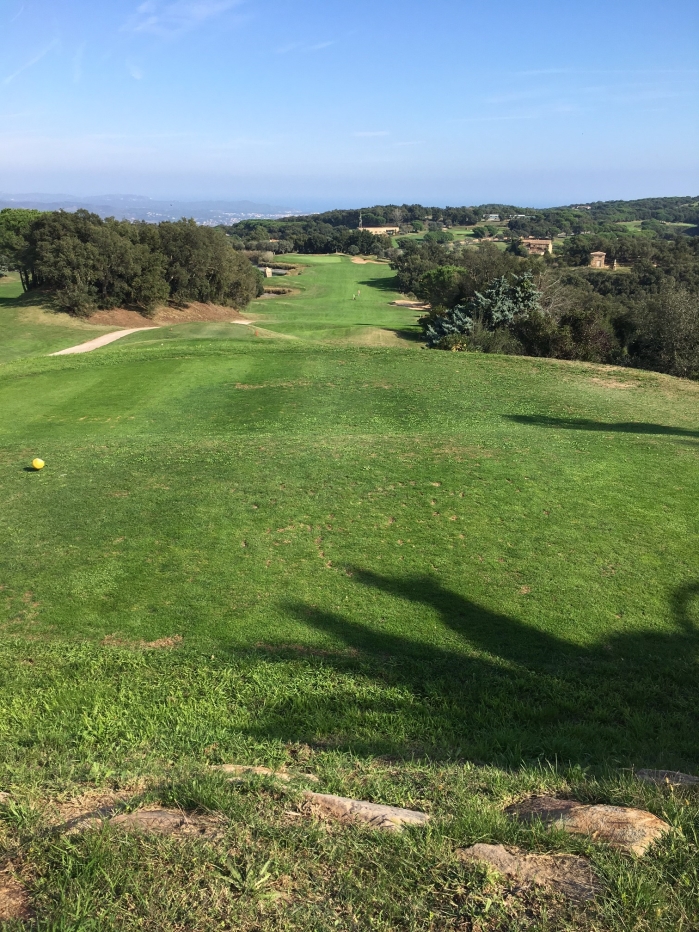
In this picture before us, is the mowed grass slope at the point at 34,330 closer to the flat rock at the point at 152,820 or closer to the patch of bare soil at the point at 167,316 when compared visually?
the patch of bare soil at the point at 167,316

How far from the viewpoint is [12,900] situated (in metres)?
2.83

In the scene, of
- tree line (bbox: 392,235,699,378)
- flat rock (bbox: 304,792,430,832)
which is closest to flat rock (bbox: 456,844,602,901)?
flat rock (bbox: 304,792,430,832)

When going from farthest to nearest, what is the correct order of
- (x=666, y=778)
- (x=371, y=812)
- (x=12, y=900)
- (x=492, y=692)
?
(x=492, y=692) → (x=666, y=778) → (x=371, y=812) → (x=12, y=900)

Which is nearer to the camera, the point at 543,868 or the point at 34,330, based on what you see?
the point at 543,868

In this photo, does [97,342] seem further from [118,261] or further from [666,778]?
[666,778]

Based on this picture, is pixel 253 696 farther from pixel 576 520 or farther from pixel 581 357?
pixel 581 357

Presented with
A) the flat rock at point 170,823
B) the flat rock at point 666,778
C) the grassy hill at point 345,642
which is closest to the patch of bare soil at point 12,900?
the grassy hill at point 345,642

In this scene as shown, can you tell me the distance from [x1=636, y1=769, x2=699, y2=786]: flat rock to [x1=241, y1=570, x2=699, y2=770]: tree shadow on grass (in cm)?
38

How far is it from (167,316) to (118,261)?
602 cm

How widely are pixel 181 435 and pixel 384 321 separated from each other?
4592 centimetres

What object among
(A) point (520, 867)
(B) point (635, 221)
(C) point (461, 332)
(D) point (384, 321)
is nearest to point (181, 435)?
(A) point (520, 867)

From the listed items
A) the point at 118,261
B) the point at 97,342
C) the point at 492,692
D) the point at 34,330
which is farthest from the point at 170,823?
the point at 118,261

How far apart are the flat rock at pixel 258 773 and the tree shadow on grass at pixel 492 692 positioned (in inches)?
38.3

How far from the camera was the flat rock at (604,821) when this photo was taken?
3.20 meters
